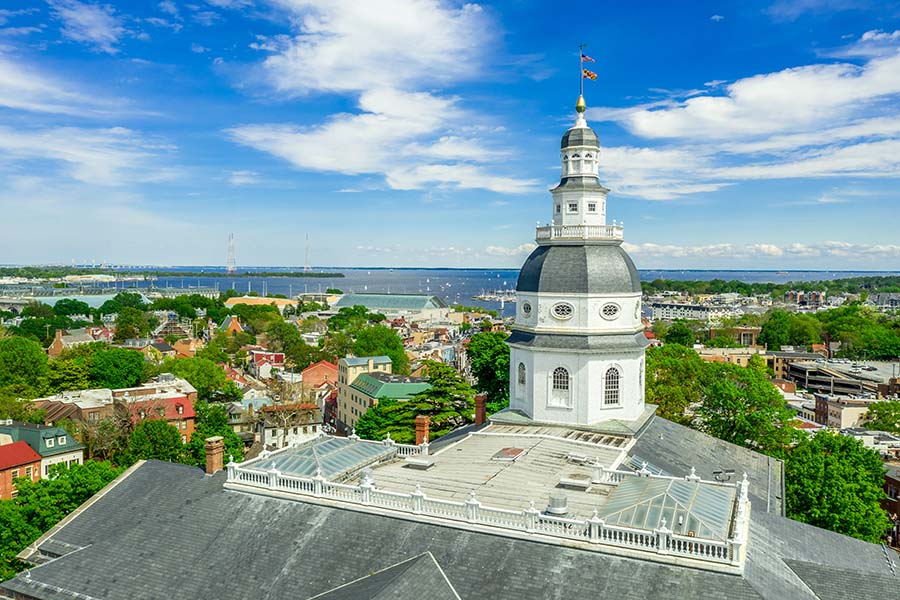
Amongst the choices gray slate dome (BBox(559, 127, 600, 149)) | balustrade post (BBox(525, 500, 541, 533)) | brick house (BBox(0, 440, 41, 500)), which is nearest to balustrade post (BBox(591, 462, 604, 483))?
balustrade post (BBox(525, 500, 541, 533))

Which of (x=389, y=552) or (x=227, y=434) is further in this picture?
(x=227, y=434)

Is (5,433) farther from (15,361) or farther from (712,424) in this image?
(712,424)

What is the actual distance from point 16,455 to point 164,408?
49.0 feet

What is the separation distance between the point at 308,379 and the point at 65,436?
49.9 meters

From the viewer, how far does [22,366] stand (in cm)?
8125

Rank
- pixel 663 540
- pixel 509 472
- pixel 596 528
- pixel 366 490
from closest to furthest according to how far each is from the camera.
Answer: pixel 663 540, pixel 596 528, pixel 366 490, pixel 509 472

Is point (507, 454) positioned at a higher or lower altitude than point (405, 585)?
higher

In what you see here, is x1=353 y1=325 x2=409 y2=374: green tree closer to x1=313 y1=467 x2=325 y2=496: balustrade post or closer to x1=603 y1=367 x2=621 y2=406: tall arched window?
x1=603 y1=367 x2=621 y2=406: tall arched window

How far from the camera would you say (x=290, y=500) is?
25.3m

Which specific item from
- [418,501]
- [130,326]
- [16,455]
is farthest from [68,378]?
[418,501]

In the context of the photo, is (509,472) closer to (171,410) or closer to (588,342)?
(588,342)

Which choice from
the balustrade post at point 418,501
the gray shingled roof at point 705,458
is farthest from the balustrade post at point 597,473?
the balustrade post at point 418,501

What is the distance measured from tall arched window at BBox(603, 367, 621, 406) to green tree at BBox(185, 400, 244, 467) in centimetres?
2347

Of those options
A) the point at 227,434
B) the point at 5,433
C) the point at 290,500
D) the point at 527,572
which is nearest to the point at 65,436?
the point at 5,433
